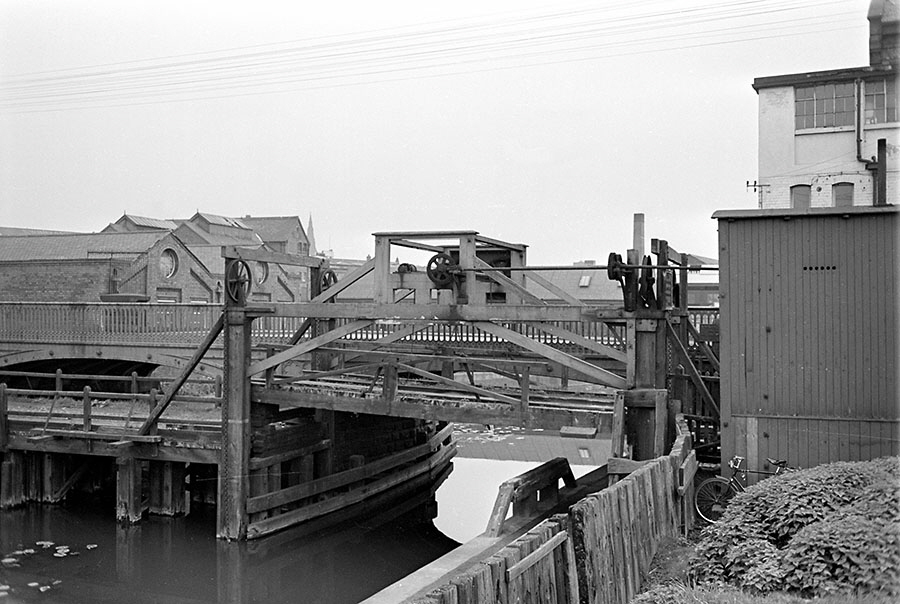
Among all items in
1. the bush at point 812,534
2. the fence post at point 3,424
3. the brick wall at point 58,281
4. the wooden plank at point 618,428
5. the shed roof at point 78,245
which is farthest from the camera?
the shed roof at point 78,245

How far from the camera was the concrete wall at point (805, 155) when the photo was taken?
29.2 meters

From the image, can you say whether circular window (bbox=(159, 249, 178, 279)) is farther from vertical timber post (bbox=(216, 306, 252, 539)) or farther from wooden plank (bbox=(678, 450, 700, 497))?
wooden plank (bbox=(678, 450, 700, 497))

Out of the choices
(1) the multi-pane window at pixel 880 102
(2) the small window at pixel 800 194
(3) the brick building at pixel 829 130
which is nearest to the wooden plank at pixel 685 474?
(3) the brick building at pixel 829 130

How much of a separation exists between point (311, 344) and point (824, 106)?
864 inches

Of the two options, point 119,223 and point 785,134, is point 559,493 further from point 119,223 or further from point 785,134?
point 119,223

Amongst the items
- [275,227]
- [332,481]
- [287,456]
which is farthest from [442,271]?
[275,227]

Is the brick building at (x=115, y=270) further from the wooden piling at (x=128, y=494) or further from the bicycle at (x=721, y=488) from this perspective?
the bicycle at (x=721, y=488)

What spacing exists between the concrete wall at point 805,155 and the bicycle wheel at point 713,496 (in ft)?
69.1

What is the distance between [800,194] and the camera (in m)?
30.3

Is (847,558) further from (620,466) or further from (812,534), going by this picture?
(620,466)

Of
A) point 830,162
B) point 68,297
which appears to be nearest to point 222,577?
point 830,162

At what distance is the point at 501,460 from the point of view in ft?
92.0

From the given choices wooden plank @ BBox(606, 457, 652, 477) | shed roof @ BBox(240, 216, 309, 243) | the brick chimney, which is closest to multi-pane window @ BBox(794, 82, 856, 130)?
the brick chimney

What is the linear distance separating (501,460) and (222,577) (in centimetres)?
1329
